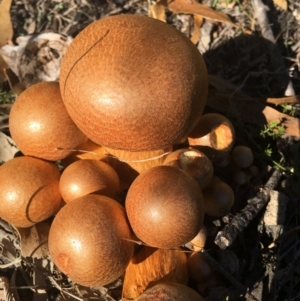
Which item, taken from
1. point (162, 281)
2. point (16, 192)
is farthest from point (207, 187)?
point (16, 192)

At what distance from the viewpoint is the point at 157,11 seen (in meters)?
3.75

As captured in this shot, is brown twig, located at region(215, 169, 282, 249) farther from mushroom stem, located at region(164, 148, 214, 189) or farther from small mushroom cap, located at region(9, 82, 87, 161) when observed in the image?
small mushroom cap, located at region(9, 82, 87, 161)

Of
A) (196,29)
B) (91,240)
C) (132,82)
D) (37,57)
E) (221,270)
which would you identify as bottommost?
(221,270)

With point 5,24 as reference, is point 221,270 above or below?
below

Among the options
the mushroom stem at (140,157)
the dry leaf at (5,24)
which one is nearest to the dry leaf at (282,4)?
the mushroom stem at (140,157)

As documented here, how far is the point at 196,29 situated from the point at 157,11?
344 millimetres

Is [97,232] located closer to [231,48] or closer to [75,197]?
[75,197]

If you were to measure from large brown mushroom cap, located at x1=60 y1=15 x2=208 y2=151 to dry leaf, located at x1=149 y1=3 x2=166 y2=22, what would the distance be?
1.22 meters

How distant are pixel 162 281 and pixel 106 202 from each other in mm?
579

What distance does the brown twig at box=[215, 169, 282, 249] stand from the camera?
2.83m

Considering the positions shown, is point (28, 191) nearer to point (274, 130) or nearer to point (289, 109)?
point (274, 130)

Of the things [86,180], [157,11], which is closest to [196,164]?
[86,180]

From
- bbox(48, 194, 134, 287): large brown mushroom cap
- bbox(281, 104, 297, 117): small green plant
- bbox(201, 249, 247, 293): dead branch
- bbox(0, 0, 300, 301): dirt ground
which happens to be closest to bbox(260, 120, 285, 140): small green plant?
bbox(0, 0, 300, 301): dirt ground

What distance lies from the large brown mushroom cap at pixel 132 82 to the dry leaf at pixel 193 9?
4.17 feet
